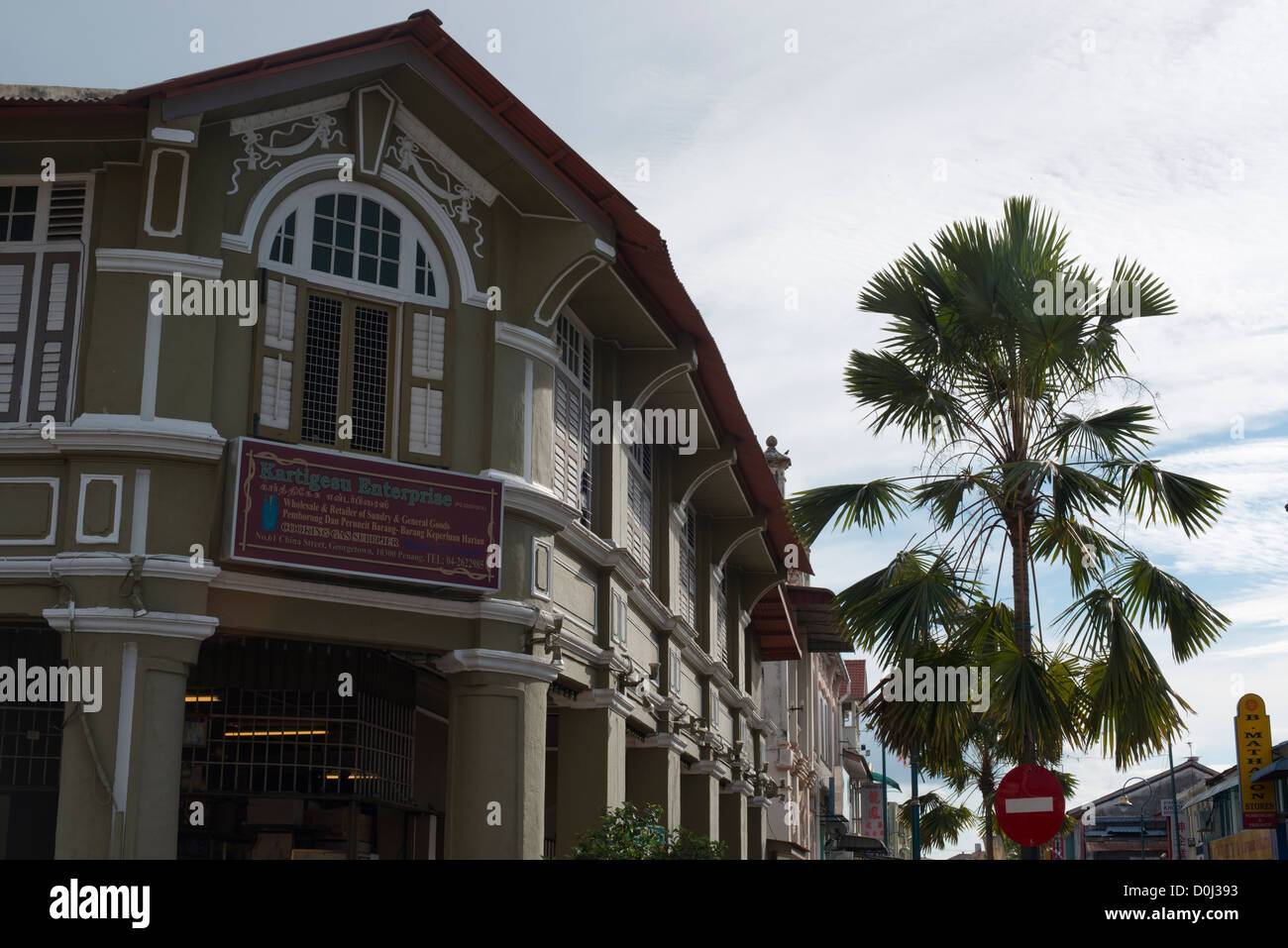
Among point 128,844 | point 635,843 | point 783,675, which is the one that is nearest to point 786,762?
point 783,675

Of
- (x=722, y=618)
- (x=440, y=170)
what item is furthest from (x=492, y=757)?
(x=722, y=618)

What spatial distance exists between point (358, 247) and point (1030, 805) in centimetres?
861

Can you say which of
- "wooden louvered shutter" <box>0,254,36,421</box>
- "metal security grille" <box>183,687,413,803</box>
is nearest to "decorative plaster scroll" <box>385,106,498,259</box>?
"wooden louvered shutter" <box>0,254,36,421</box>

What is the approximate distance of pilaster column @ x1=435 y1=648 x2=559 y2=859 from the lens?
567 inches

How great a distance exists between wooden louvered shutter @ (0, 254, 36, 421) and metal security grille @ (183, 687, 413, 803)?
405 cm

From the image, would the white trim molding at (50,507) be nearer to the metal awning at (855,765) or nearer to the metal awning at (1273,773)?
the metal awning at (1273,773)

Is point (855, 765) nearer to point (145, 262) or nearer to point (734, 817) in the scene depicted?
point (734, 817)

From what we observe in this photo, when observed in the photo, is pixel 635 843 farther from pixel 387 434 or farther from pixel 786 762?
pixel 786 762

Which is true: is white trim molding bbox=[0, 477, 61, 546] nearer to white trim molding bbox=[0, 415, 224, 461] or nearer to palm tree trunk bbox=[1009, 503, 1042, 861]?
white trim molding bbox=[0, 415, 224, 461]

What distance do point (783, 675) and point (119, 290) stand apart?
85.9 ft

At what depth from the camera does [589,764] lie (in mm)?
17328

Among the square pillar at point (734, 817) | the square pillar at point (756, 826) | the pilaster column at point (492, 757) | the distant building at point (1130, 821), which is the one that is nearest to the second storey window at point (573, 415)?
the pilaster column at point (492, 757)
